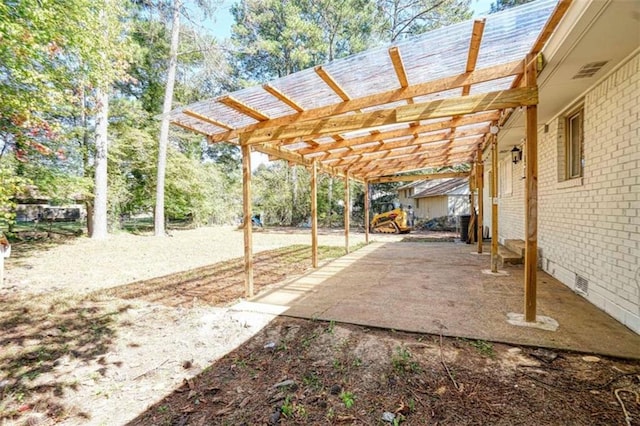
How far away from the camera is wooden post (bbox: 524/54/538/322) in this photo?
2779 mm

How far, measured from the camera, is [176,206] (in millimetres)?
14305

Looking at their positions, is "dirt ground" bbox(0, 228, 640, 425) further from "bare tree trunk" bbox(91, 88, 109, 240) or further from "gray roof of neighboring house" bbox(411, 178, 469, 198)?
"gray roof of neighboring house" bbox(411, 178, 469, 198)

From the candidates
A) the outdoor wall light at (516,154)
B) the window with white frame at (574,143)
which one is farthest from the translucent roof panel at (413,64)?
the outdoor wall light at (516,154)

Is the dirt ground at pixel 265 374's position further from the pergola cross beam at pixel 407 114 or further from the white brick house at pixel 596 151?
the pergola cross beam at pixel 407 114

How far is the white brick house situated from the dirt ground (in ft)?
4.43

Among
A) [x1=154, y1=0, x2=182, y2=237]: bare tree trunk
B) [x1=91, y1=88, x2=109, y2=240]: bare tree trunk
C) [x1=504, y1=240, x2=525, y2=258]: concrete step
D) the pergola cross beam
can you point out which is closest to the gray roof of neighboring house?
[x1=504, y1=240, x2=525, y2=258]: concrete step

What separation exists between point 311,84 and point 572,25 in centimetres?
228

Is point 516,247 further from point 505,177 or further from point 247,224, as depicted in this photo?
point 247,224

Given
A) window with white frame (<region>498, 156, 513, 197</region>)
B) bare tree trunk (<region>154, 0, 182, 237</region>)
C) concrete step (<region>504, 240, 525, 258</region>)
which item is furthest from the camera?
bare tree trunk (<region>154, 0, 182, 237</region>)

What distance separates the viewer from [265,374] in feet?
7.70

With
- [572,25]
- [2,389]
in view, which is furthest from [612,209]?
[2,389]

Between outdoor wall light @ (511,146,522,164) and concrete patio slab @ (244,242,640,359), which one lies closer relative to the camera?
concrete patio slab @ (244,242,640,359)

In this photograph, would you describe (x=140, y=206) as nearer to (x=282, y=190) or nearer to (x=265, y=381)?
(x=282, y=190)

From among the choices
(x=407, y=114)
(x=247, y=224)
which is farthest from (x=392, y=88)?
(x=247, y=224)
